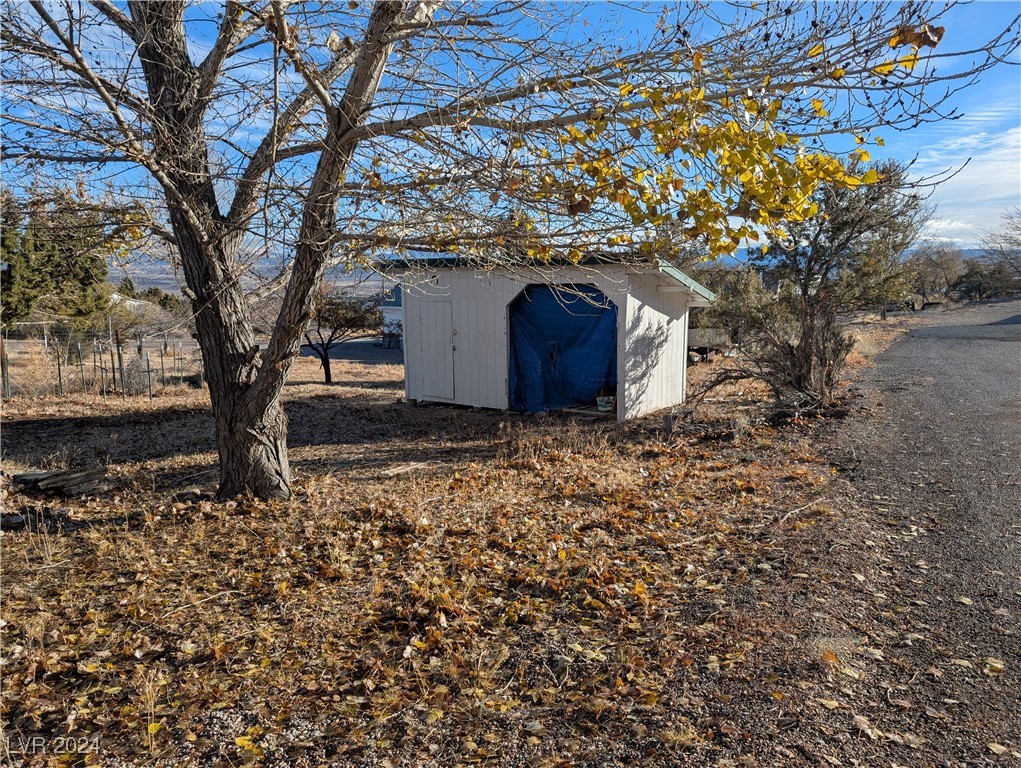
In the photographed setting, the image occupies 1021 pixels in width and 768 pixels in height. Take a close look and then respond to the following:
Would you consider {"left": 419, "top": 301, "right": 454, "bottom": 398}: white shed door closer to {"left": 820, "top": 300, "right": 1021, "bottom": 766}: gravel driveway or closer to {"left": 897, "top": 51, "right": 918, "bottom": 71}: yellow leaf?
{"left": 820, "top": 300, "right": 1021, "bottom": 766}: gravel driveway

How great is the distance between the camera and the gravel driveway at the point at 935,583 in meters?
2.88

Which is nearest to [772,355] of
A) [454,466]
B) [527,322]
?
[527,322]

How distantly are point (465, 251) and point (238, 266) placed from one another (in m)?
2.14

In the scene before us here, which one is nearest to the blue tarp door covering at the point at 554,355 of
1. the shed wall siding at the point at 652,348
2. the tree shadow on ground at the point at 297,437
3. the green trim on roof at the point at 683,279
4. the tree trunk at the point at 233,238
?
the shed wall siding at the point at 652,348

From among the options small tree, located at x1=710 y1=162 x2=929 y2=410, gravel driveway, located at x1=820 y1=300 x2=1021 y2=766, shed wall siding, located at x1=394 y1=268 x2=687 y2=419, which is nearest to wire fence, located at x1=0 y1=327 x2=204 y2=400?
shed wall siding, located at x1=394 y1=268 x2=687 y2=419

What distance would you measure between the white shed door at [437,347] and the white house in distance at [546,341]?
0.07ft

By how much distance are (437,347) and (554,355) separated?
2.63m

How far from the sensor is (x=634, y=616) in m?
3.98

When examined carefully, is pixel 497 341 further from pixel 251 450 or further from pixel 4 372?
pixel 4 372

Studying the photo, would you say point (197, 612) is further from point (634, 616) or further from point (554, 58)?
point (554, 58)

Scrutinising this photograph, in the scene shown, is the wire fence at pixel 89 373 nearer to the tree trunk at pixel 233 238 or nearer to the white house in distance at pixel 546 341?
the white house in distance at pixel 546 341

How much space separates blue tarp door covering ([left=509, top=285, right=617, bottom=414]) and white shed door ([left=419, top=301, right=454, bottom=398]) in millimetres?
1477

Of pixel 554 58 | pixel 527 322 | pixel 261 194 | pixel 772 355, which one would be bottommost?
pixel 772 355

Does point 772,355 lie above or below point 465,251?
below
